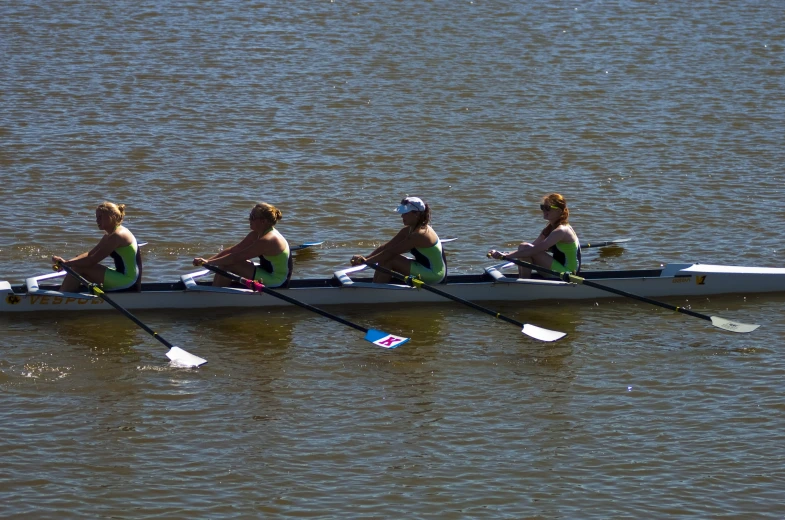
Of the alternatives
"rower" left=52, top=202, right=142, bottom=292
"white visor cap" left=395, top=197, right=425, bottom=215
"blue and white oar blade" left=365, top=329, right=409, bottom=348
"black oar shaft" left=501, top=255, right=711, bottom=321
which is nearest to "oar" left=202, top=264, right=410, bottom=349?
"blue and white oar blade" left=365, top=329, right=409, bottom=348

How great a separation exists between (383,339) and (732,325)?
417 cm

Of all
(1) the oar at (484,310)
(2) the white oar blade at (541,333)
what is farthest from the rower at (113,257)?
(2) the white oar blade at (541,333)

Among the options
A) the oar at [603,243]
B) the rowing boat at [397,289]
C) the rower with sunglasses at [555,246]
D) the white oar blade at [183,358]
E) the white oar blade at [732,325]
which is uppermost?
the rower with sunglasses at [555,246]

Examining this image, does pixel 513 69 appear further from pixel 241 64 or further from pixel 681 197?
pixel 681 197

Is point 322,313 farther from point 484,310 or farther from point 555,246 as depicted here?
point 555,246

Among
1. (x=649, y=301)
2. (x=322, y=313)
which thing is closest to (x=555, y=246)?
(x=649, y=301)

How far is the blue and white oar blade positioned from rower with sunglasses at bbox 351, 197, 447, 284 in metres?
1.59

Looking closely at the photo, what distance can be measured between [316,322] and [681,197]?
822 cm

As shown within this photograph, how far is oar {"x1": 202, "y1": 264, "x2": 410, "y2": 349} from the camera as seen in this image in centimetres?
1363

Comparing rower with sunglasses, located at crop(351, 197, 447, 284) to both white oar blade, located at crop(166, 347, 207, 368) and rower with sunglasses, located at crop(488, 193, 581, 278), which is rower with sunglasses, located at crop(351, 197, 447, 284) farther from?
white oar blade, located at crop(166, 347, 207, 368)

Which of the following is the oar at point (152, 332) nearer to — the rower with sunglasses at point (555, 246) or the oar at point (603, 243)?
the rower with sunglasses at point (555, 246)

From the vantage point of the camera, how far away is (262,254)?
14844mm

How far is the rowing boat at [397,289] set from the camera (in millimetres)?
14773

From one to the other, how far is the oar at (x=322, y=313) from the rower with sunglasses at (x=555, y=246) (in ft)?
7.84
